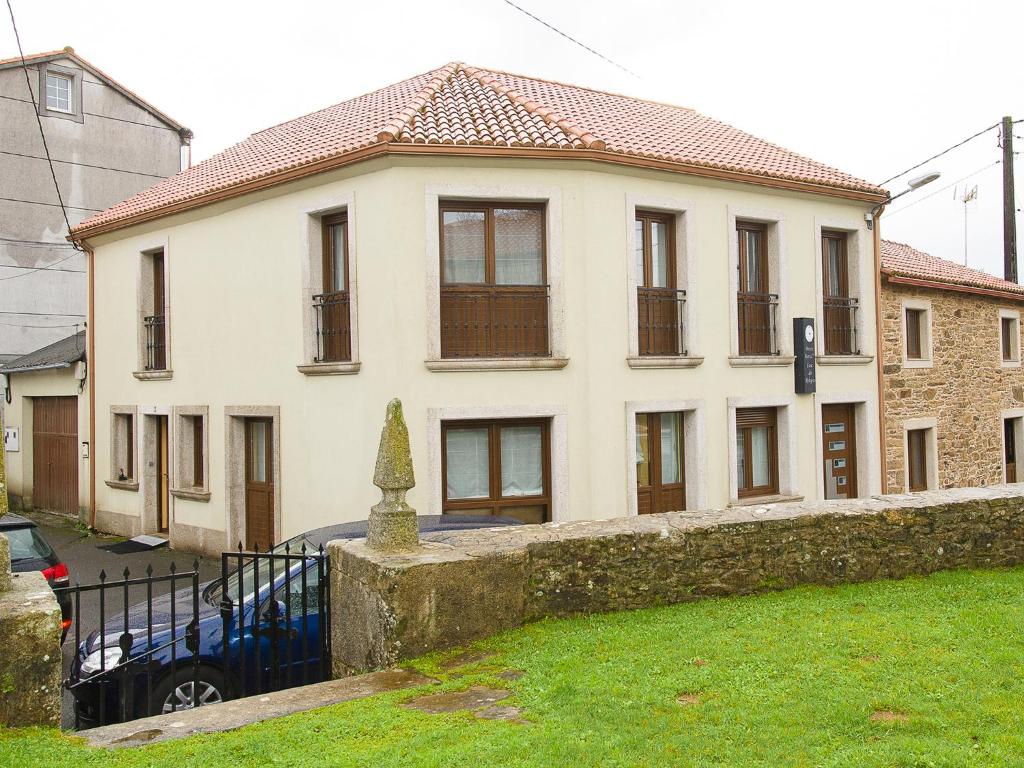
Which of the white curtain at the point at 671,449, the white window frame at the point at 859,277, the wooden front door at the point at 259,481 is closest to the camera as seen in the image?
the white curtain at the point at 671,449

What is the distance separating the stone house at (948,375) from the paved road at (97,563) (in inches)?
452

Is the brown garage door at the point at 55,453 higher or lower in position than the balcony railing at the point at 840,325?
lower

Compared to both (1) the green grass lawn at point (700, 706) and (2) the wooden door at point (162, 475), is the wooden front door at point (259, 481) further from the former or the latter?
(1) the green grass lawn at point (700, 706)

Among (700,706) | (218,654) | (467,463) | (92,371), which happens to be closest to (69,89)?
(92,371)

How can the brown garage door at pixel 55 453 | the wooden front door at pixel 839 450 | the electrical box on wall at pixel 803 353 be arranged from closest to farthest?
the electrical box on wall at pixel 803 353 < the wooden front door at pixel 839 450 < the brown garage door at pixel 55 453

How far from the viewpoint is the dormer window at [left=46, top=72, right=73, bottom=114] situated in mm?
21531

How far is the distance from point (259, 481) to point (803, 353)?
8441mm

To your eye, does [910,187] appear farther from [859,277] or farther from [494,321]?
[494,321]

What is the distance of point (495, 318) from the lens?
11.8m

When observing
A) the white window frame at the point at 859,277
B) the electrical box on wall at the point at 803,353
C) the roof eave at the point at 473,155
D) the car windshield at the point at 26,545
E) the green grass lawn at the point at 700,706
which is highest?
the roof eave at the point at 473,155

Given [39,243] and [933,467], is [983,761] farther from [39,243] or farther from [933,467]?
[39,243]

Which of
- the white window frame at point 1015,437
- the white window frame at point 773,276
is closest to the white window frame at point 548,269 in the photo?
the white window frame at point 773,276

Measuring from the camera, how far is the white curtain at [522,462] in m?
11.9

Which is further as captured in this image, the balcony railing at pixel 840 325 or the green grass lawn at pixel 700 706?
the balcony railing at pixel 840 325
